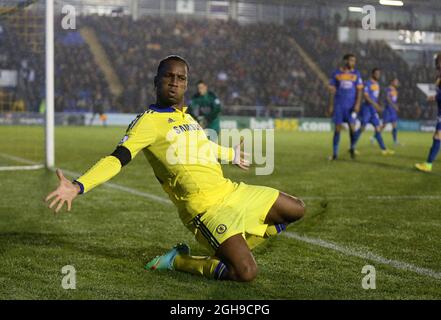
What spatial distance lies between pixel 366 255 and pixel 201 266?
1408mm

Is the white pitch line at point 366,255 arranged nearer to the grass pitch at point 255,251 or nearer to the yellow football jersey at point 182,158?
the grass pitch at point 255,251

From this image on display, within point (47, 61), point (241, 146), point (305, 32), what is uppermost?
point (305, 32)

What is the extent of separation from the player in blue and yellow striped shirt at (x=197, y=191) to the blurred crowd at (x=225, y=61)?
32.5 metres

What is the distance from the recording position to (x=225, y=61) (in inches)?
1596

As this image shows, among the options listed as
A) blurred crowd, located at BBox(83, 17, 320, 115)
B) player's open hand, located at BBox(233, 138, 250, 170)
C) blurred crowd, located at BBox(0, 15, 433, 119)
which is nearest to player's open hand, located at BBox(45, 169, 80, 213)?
player's open hand, located at BBox(233, 138, 250, 170)

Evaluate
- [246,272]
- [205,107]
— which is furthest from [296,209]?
[205,107]

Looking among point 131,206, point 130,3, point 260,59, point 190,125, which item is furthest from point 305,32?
point 190,125

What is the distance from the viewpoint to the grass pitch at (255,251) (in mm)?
4090

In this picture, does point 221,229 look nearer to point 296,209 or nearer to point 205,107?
point 296,209

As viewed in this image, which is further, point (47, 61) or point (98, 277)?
point (47, 61)

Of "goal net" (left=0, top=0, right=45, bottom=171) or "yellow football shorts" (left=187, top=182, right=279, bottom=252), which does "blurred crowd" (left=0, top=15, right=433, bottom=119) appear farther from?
"yellow football shorts" (left=187, top=182, right=279, bottom=252)

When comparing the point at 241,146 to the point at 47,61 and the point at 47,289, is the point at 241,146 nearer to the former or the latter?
the point at 47,289

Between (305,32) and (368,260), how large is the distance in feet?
128
